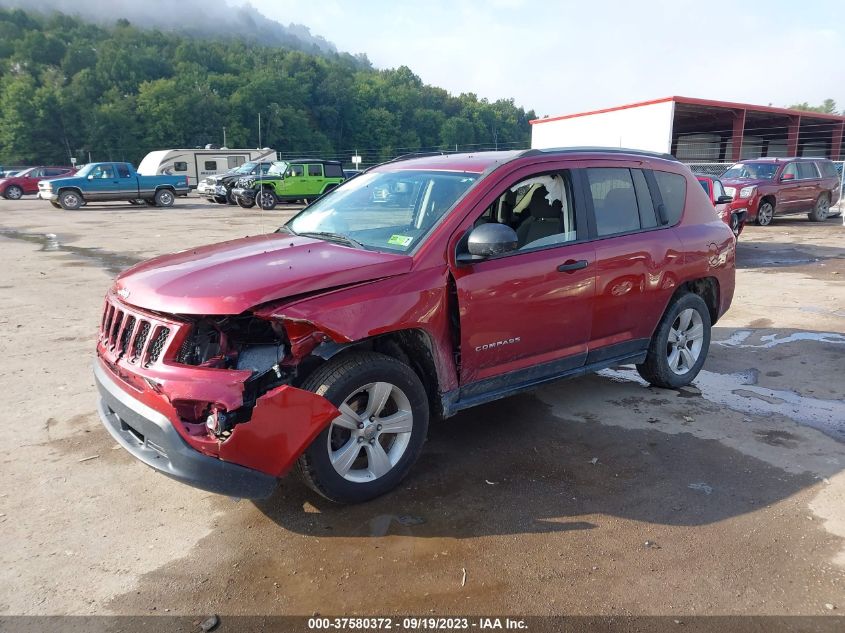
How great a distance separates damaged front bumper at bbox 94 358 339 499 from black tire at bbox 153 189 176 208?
2612 centimetres

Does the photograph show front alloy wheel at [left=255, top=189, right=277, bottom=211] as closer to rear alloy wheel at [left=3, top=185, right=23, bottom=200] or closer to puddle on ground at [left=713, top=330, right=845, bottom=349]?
rear alloy wheel at [left=3, top=185, right=23, bottom=200]

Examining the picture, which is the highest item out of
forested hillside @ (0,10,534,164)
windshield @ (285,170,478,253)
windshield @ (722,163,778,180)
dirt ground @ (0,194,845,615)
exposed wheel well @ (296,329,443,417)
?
forested hillside @ (0,10,534,164)

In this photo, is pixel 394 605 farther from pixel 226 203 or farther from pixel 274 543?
pixel 226 203

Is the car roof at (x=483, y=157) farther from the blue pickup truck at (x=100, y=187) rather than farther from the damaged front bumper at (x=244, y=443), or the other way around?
the blue pickup truck at (x=100, y=187)

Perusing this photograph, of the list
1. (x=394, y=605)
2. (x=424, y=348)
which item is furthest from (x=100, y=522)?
(x=424, y=348)

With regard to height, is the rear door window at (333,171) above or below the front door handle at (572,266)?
above

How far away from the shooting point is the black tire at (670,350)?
5.01 m

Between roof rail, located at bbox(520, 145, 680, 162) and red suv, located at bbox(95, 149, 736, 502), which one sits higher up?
roof rail, located at bbox(520, 145, 680, 162)

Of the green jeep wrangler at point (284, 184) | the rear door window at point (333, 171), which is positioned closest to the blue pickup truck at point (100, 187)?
the green jeep wrangler at point (284, 184)

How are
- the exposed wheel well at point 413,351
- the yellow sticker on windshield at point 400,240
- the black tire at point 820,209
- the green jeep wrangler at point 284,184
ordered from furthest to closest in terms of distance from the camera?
the green jeep wrangler at point 284,184
the black tire at point 820,209
the yellow sticker on windshield at point 400,240
the exposed wheel well at point 413,351

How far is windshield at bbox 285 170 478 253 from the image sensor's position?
151 inches

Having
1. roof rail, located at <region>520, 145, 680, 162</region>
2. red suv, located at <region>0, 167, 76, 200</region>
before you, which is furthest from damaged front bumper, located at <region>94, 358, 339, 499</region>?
red suv, located at <region>0, 167, 76, 200</region>

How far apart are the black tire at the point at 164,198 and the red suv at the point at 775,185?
21.5 m

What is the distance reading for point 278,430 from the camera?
2967 mm
